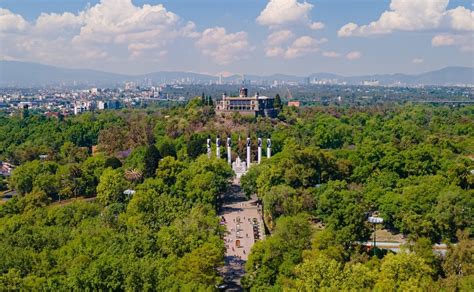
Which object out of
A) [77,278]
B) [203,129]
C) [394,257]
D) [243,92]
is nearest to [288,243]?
[394,257]

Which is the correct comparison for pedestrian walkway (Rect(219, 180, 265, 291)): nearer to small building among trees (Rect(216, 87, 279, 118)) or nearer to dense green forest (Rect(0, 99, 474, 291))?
dense green forest (Rect(0, 99, 474, 291))

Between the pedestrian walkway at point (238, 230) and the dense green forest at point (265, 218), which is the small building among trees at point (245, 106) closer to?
the dense green forest at point (265, 218)

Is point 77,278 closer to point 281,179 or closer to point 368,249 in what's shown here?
point 368,249

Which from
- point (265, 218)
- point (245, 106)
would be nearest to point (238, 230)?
point (265, 218)

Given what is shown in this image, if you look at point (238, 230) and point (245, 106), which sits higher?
point (245, 106)

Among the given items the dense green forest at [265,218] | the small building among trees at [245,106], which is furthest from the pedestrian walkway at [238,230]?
the small building among trees at [245,106]

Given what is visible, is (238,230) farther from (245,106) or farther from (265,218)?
(245,106)
